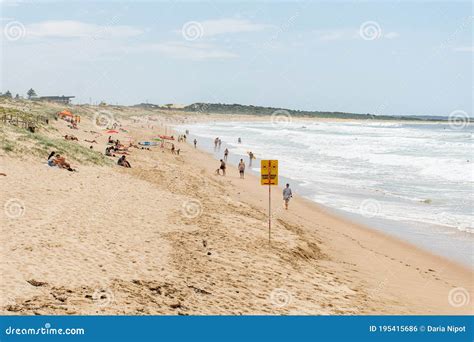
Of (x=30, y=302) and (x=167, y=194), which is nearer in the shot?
(x=30, y=302)

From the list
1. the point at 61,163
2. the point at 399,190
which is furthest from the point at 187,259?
the point at 399,190

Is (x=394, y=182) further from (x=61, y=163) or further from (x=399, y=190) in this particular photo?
(x=61, y=163)

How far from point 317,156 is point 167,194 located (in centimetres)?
2826

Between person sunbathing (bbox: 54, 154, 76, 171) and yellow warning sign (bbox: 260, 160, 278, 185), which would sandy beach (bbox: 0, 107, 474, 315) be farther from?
yellow warning sign (bbox: 260, 160, 278, 185)

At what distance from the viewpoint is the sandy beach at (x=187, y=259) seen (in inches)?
331

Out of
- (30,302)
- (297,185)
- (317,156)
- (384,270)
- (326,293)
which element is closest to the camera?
(30,302)

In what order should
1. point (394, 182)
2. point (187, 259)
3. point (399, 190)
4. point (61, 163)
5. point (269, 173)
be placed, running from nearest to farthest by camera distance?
point (187, 259), point (269, 173), point (61, 163), point (399, 190), point (394, 182)

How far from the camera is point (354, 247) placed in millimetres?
15164

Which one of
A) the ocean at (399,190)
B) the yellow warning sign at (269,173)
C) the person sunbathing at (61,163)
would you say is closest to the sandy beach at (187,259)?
the person sunbathing at (61,163)

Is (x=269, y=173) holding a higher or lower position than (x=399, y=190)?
higher

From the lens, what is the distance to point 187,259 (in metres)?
11.0

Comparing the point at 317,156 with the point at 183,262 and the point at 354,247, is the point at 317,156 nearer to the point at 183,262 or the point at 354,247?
the point at 354,247

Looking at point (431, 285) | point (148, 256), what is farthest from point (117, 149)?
point (431, 285)

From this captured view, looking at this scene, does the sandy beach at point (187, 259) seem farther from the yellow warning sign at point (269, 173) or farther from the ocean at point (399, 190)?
the yellow warning sign at point (269, 173)
